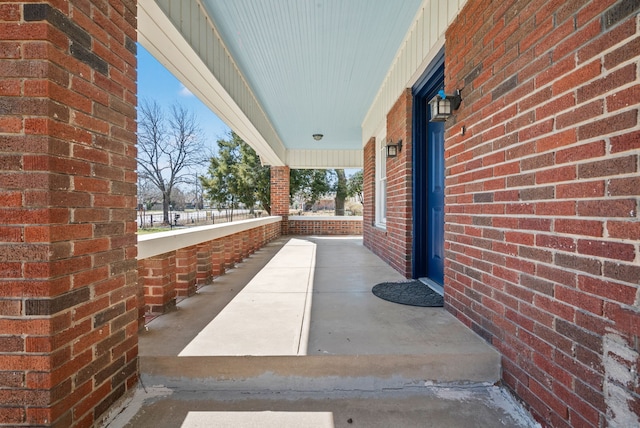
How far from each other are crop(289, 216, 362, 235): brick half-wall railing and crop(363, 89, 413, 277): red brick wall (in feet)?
16.3

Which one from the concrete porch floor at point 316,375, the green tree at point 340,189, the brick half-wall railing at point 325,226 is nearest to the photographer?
the concrete porch floor at point 316,375

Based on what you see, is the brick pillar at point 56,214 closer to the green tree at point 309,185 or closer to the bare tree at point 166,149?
the bare tree at point 166,149

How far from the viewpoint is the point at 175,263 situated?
2.84m

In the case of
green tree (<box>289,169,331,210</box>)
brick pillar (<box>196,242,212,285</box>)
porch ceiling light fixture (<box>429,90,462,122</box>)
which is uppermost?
green tree (<box>289,169,331,210</box>)

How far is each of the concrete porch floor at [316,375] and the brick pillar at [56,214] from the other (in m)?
0.37

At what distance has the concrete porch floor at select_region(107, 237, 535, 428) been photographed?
161 cm

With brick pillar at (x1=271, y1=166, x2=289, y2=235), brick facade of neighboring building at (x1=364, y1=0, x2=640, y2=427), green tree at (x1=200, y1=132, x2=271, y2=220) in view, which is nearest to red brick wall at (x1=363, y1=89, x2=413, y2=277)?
brick facade of neighboring building at (x1=364, y1=0, x2=640, y2=427)

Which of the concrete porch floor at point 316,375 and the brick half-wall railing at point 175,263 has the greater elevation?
the brick half-wall railing at point 175,263

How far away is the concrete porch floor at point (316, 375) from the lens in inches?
63.2

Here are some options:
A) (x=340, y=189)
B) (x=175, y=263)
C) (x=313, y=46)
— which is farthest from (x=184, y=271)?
(x=340, y=189)

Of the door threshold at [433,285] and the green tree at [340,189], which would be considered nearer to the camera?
the door threshold at [433,285]

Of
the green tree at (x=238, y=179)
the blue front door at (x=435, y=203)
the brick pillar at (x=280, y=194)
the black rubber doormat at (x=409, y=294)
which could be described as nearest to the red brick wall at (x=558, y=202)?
the black rubber doormat at (x=409, y=294)

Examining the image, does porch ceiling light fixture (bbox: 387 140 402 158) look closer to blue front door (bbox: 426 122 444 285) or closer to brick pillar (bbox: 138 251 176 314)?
blue front door (bbox: 426 122 444 285)

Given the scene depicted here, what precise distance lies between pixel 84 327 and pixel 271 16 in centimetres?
302
